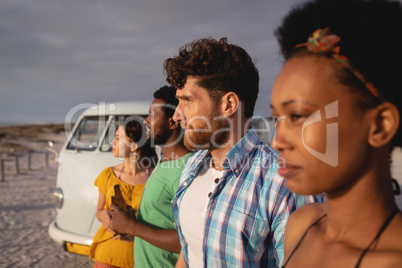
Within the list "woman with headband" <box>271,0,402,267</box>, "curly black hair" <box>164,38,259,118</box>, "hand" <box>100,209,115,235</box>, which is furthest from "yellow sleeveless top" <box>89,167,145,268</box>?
"woman with headband" <box>271,0,402,267</box>

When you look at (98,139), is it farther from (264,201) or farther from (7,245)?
(264,201)

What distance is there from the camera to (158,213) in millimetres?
2426

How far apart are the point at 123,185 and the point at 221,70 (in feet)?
5.44

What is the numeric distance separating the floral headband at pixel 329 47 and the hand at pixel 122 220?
73.8 inches

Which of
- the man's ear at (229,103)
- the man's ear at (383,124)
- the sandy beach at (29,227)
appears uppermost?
the man's ear at (229,103)

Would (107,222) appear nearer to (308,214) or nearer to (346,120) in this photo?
(308,214)

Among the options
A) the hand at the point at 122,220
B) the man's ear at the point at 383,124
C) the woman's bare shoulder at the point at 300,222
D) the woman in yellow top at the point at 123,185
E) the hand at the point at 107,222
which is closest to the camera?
the man's ear at the point at 383,124

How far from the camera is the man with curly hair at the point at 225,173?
153 centimetres

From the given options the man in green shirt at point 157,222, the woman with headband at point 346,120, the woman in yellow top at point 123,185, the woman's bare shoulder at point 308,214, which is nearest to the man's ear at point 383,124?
the woman with headband at point 346,120

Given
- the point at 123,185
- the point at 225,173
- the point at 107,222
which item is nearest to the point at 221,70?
the point at 225,173

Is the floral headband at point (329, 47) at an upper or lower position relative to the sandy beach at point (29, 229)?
upper

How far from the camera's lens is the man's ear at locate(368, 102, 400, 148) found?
0.91 m

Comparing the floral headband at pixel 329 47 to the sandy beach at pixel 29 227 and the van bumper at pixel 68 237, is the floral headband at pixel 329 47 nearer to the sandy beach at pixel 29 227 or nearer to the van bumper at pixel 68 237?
the sandy beach at pixel 29 227

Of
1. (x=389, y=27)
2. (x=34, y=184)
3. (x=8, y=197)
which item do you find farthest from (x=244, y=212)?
(x=34, y=184)
